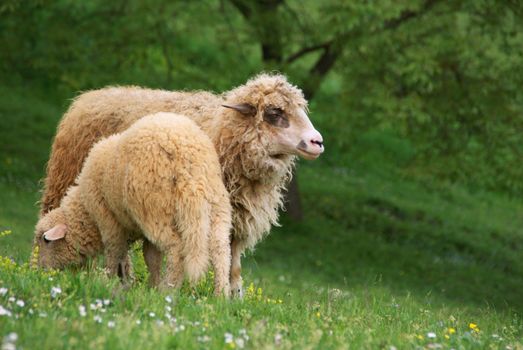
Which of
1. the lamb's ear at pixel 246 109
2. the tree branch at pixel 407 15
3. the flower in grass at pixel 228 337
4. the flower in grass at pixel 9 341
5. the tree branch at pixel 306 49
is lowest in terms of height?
the flower in grass at pixel 9 341

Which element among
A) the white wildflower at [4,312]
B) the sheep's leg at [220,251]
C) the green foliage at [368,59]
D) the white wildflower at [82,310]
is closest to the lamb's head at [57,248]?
the sheep's leg at [220,251]

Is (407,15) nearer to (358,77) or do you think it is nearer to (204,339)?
(358,77)

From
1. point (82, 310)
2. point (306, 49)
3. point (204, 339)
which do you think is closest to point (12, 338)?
point (82, 310)

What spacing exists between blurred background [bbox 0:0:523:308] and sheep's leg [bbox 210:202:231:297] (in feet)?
26.0

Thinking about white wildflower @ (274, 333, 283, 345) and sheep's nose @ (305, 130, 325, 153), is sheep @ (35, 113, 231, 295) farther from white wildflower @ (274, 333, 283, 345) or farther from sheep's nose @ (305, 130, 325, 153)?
white wildflower @ (274, 333, 283, 345)

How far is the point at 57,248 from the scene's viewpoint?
7648 mm

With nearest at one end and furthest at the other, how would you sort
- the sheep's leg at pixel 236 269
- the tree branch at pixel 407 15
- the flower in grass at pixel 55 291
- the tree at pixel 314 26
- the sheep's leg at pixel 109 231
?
1. the flower in grass at pixel 55 291
2. the sheep's leg at pixel 109 231
3. the sheep's leg at pixel 236 269
4. the tree at pixel 314 26
5. the tree branch at pixel 407 15

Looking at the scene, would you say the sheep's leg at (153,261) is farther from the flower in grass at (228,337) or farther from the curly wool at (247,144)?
the flower in grass at (228,337)

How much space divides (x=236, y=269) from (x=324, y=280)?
790 centimetres

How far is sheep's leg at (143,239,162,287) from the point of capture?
737cm

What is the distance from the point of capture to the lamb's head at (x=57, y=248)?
762cm

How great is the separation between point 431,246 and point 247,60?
5.97 meters

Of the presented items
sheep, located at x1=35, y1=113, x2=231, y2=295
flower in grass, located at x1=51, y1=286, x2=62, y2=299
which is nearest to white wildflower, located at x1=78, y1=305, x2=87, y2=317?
flower in grass, located at x1=51, y1=286, x2=62, y2=299

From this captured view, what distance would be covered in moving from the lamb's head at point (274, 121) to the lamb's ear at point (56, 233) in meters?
1.72
